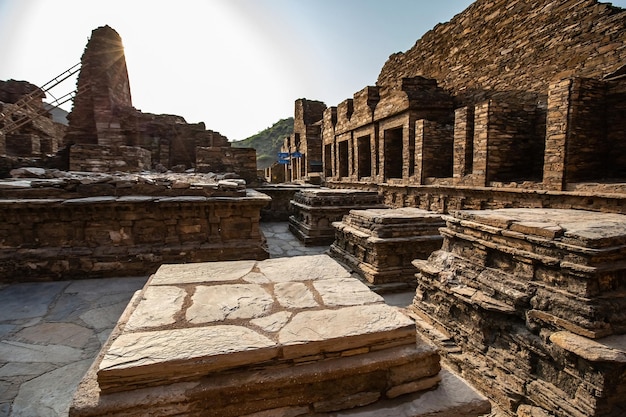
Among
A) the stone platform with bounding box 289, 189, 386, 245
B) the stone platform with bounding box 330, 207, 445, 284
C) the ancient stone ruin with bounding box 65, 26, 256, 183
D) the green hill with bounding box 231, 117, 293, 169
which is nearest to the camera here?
the stone platform with bounding box 330, 207, 445, 284

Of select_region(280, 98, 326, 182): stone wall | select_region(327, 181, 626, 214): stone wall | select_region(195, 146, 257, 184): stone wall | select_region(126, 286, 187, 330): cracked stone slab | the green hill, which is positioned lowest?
select_region(126, 286, 187, 330): cracked stone slab

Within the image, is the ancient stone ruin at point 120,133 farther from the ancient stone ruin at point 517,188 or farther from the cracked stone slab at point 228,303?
the cracked stone slab at point 228,303

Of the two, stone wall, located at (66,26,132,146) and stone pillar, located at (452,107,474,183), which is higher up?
stone wall, located at (66,26,132,146)

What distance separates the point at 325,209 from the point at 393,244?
9.47ft

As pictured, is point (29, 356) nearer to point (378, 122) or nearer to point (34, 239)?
point (34, 239)

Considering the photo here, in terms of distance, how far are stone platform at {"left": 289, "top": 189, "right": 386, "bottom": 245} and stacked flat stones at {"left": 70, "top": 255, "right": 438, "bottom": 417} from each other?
5.54 meters

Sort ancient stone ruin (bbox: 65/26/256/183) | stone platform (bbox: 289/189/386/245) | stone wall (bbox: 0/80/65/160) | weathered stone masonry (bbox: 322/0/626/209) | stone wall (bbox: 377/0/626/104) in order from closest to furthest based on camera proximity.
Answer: weathered stone masonry (bbox: 322/0/626/209) → stone wall (bbox: 377/0/626/104) → stone platform (bbox: 289/189/386/245) → ancient stone ruin (bbox: 65/26/256/183) → stone wall (bbox: 0/80/65/160)

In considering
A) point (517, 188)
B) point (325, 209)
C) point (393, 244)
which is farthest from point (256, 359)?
point (517, 188)

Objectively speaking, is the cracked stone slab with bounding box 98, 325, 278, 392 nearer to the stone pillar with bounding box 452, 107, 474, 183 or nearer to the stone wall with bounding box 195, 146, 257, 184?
the stone pillar with bounding box 452, 107, 474, 183

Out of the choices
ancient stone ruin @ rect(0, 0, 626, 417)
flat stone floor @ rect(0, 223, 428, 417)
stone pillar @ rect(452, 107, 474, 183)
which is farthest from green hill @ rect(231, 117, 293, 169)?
flat stone floor @ rect(0, 223, 428, 417)

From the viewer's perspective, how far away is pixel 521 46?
7.98 metres

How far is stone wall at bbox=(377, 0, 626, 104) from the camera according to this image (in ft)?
20.5

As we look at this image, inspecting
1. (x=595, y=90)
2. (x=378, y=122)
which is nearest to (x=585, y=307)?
(x=595, y=90)

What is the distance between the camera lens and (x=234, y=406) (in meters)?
1.36
